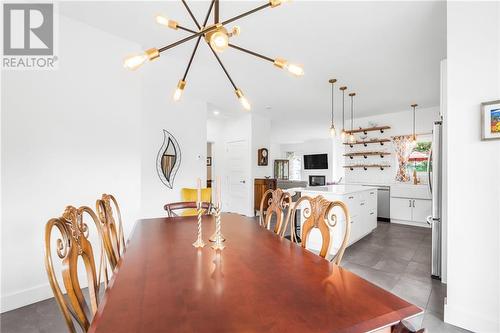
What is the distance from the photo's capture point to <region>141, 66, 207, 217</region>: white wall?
3.51 meters

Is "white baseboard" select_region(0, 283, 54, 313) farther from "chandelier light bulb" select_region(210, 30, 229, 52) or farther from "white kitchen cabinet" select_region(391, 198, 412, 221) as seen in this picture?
"white kitchen cabinet" select_region(391, 198, 412, 221)

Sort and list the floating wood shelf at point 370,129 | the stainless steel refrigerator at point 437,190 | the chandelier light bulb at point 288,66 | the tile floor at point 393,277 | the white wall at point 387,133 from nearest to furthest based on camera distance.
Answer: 1. the chandelier light bulb at point 288,66
2. the tile floor at point 393,277
3. the stainless steel refrigerator at point 437,190
4. the white wall at point 387,133
5. the floating wood shelf at point 370,129

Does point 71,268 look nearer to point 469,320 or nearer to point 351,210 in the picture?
point 469,320

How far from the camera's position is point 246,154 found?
6.09m

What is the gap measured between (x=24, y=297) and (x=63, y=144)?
4.57 feet

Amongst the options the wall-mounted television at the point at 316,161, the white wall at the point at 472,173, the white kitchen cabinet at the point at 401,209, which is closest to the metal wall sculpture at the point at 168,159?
the white wall at the point at 472,173

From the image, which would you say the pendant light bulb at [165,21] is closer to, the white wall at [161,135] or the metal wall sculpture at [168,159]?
the white wall at [161,135]

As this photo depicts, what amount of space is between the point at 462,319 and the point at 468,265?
0.41m

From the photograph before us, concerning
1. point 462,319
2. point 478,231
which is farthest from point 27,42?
point 462,319

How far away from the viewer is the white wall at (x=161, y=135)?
3512 mm

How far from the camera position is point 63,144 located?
229 centimetres

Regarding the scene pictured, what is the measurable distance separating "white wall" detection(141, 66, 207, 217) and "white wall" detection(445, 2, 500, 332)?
3257 mm

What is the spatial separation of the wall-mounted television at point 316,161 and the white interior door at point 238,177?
529 cm

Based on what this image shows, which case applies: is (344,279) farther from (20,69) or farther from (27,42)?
(27,42)
